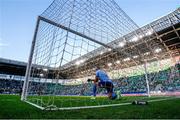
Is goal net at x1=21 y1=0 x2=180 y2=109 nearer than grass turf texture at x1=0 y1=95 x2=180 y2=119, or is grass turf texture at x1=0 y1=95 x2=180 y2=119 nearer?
Result: grass turf texture at x1=0 y1=95 x2=180 y2=119

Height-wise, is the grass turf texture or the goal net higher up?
the goal net

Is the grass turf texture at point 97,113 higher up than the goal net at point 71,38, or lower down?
lower down

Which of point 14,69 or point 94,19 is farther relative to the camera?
point 14,69

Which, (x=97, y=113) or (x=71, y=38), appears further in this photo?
(x=71, y=38)

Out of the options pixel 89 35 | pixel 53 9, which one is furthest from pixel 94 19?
pixel 53 9

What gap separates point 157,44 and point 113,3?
14.7 metres

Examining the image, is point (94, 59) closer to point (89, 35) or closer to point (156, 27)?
point (89, 35)

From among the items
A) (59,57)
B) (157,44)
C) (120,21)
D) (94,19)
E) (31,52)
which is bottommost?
(59,57)

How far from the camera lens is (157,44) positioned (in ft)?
64.2

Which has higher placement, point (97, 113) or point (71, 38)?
point (71, 38)

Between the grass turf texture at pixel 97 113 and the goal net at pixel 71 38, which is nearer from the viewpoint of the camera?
the grass turf texture at pixel 97 113

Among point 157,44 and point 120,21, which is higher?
point 157,44

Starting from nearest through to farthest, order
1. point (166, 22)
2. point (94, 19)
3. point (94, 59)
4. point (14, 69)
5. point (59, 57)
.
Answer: point (59, 57) < point (94, 19) < point (94, 59) < point (166, 22) < point (14, 69)

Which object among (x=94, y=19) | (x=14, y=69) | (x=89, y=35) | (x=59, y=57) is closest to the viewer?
(x=59, y=57)
